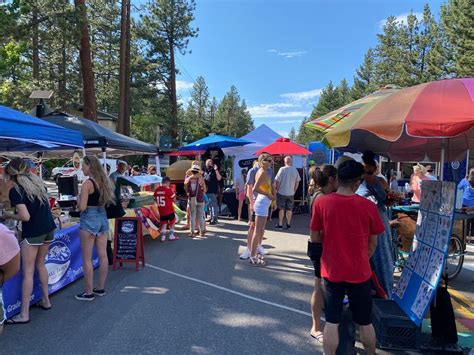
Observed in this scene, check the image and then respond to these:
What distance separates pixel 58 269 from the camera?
507cm

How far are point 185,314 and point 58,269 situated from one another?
193 cm

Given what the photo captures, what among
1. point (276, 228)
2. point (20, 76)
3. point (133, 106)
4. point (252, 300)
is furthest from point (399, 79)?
point (252, 300)

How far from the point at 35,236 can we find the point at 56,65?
34337 mm

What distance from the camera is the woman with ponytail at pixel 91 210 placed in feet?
15.2

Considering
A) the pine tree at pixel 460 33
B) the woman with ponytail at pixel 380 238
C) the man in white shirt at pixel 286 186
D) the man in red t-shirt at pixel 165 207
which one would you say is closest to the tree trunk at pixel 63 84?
the man in red t-shirt at pixel 165 207

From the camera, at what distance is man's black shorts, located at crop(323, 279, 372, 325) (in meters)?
2.85

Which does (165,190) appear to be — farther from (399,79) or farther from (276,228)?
(399,79)

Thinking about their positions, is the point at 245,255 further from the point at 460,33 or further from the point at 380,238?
the point at 460,33

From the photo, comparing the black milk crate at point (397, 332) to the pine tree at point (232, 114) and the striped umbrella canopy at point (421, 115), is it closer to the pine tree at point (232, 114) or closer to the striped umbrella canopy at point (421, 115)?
the striped umbrella canopy at point (421, 115)

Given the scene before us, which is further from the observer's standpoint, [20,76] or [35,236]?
[20,76]

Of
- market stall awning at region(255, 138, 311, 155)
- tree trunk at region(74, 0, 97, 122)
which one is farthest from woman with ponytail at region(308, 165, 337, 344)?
tree trunk at region(74, 0, 97, 122)

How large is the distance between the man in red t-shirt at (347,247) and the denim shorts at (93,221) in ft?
9.82

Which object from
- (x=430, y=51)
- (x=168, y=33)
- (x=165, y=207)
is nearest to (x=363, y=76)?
(x=430, y=51)

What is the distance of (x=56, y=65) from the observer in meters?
33.8
